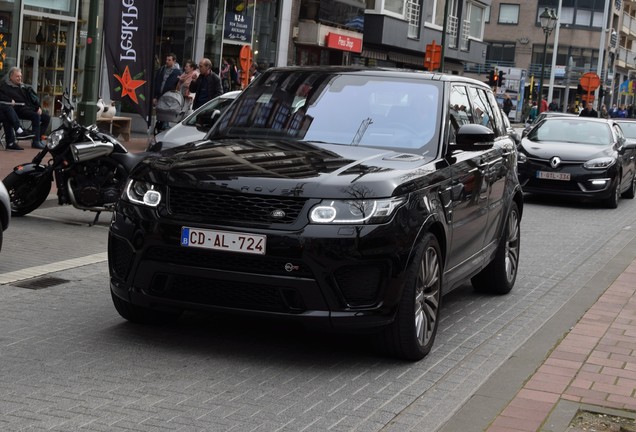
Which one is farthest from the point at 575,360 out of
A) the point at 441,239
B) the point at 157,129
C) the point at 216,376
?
the point at 157,129

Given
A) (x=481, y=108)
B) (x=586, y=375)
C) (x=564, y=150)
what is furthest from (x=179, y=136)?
(x=586, y=375)

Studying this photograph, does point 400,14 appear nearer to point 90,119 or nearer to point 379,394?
point 90,119

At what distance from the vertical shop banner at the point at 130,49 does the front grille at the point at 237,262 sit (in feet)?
38.7

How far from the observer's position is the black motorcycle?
12.1 meters

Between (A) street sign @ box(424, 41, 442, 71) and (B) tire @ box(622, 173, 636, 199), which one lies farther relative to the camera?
(A) street sign @ box(424, 41, 442, 71)

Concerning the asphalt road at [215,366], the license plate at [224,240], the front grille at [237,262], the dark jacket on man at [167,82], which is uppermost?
the dark jacket on man at [167,82]

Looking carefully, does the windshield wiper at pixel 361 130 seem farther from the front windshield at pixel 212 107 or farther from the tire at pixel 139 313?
the front windshield at pixel 212 107

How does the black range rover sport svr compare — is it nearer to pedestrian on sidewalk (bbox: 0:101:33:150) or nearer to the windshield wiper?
the windshield wiper

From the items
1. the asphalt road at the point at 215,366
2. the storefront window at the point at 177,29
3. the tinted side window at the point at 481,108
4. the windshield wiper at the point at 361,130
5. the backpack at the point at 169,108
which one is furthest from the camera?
the storefront window at the point at 177,29

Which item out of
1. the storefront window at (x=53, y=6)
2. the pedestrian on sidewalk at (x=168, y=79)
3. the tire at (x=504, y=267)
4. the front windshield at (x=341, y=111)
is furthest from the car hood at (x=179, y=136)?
the front windshield at (x=341, y=111)

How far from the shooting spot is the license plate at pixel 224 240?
6.05 m

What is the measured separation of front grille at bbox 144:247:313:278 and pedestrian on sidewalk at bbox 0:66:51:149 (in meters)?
14.6

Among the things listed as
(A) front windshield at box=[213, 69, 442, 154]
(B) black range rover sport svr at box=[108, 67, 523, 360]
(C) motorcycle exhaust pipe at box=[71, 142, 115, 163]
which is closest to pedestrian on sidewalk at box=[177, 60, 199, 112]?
(C) motorcycle exhaust pipe at box=[71, 142, 115, 163]

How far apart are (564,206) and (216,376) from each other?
14.1 m
